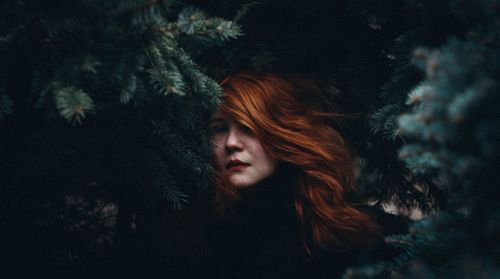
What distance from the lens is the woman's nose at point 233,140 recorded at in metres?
2.19

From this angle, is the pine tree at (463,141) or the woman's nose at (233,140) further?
the woman's nose at (233,140)

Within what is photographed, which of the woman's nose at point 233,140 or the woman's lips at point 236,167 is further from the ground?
the woman's nose at point 233,140

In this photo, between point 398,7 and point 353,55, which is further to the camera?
point 353,55

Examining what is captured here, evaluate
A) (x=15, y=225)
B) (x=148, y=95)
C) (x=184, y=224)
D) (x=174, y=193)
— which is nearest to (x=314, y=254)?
(x=184, y=224)

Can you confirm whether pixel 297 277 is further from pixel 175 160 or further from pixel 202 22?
pixel 202 22

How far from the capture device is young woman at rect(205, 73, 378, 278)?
2.22 meters

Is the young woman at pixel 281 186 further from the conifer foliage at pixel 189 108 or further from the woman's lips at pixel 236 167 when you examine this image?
the conifer foliage at pixel 189 108

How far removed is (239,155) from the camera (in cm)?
220

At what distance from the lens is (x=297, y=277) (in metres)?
2.26

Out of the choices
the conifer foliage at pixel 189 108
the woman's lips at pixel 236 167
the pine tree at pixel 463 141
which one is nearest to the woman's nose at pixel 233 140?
the woman's lips at pixel 236 167

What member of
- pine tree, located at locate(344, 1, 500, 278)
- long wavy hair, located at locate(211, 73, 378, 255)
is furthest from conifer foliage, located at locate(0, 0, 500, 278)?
long wavy hair, located at locate(211, 73, 378, 255)

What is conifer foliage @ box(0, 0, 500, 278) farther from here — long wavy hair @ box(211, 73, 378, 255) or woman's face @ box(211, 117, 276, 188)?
woman's face @ box(211, 117, 276, 188)

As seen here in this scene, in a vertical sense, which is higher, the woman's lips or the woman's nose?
the woman's nose

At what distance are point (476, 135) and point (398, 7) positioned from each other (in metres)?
0.96
